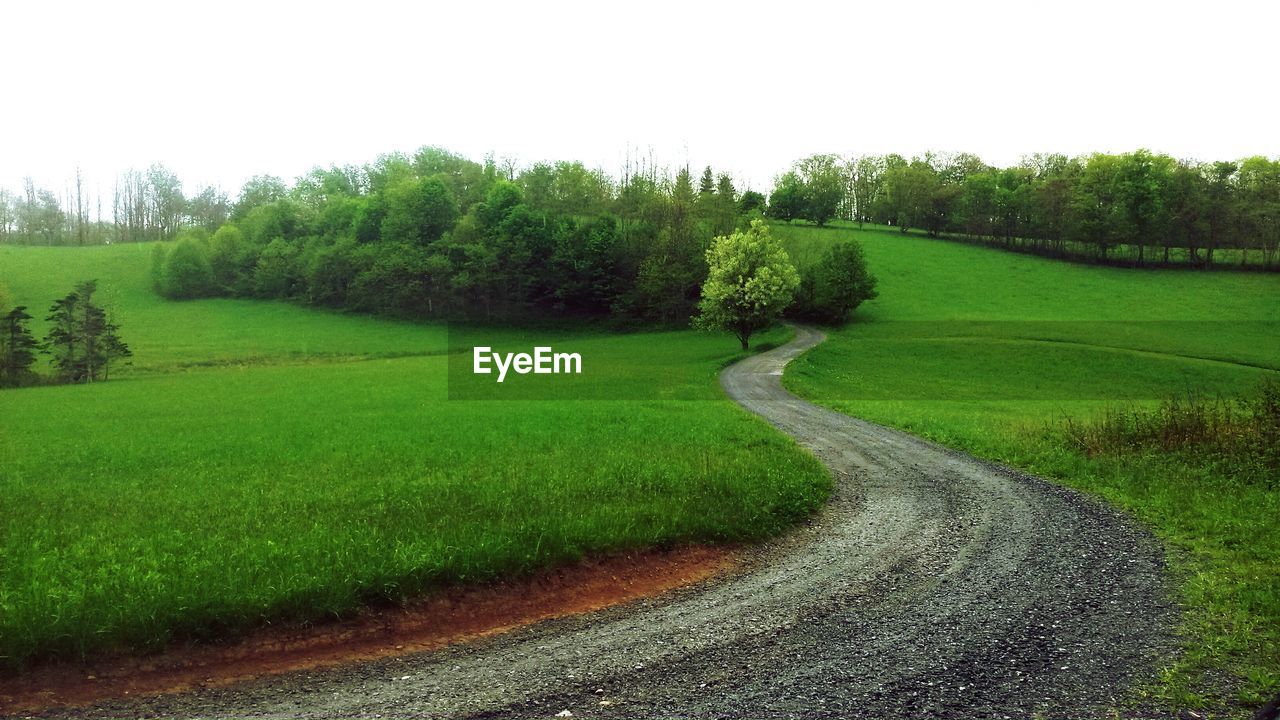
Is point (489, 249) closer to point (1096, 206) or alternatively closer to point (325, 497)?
point (325, 497)

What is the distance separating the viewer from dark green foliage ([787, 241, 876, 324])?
6688cm

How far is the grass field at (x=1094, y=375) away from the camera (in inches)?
302

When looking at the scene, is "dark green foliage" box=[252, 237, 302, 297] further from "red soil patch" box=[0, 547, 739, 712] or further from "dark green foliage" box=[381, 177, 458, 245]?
"red soil patch" box=[0, 547, 739, 712]

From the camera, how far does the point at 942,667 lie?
20.8 ft

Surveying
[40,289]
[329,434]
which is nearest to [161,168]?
[40,289]

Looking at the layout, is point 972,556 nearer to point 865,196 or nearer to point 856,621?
point 856,621

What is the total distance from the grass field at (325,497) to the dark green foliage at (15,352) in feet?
55.9

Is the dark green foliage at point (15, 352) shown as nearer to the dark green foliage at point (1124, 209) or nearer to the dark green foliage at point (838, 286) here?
the dark green foliage at point (838, 286)

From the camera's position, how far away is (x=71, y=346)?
160ft

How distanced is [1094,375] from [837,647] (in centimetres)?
4552

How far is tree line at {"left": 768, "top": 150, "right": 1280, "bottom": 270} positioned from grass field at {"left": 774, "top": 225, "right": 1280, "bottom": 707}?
18.5 feet

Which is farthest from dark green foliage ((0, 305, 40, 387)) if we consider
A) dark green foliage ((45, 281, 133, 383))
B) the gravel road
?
the gravel road

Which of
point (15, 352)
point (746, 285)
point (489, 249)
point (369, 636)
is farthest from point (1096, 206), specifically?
point (15, 352)

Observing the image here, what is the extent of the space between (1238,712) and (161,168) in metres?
138
